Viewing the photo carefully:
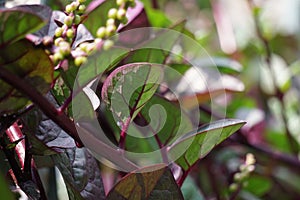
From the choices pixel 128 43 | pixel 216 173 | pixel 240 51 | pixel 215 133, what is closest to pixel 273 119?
pixel 240 51

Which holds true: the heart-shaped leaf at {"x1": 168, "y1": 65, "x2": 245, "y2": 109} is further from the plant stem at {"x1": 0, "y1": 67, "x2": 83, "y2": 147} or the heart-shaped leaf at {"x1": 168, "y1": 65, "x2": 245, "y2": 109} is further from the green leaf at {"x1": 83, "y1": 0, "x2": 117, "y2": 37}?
the plant stem at {"x1": 0, "y1": 67, "x2": 83, "y2": 147}

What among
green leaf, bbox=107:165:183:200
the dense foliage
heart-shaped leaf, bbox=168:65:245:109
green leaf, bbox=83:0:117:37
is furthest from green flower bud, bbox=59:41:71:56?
heart-shaped leaf, bbox=168:65:245:109

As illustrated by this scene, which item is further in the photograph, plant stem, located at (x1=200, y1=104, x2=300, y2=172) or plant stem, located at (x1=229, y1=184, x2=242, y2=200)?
plant stem, located at (x1=200, y1=104, x2=300, y2=172)

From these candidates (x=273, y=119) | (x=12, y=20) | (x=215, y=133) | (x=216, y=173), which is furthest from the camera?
(x=273, y=119)

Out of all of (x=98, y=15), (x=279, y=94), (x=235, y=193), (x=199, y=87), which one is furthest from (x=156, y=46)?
(x=279, y=94)

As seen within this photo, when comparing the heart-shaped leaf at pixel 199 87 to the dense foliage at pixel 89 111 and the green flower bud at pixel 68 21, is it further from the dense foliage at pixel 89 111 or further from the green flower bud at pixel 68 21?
the green flower bud at pixel 68 21

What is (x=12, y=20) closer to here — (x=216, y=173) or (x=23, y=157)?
(x=23, y=157)
